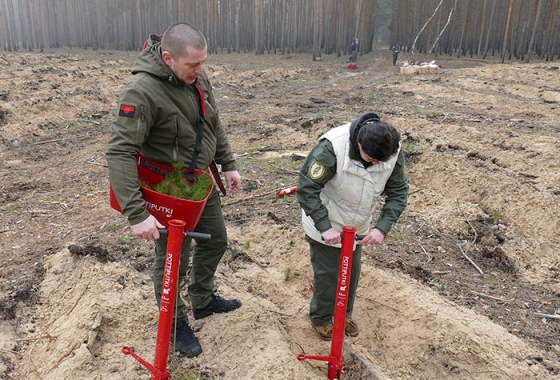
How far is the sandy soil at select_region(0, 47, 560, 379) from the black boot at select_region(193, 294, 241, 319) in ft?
0.20

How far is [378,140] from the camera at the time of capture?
243cm

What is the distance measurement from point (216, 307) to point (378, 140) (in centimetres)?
165

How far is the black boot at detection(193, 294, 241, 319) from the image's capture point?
3.23 m

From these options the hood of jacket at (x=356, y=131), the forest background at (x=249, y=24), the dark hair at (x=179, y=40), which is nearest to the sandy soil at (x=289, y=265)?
the hood of jacket at (x=356, y=131)

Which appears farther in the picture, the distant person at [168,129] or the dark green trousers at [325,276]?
Answer: the dark green trousers at [325,276]

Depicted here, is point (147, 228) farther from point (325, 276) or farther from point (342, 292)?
point (325, 276)

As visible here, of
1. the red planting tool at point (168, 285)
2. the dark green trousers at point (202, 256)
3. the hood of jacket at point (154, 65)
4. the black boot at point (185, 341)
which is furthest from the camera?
the black boot at point (185, 341)

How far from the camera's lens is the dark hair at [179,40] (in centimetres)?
235

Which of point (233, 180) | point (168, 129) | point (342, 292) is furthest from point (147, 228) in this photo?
point (342, 292)

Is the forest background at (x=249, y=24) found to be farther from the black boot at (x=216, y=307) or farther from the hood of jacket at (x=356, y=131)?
the hood of jacket at (x=356, y=131)

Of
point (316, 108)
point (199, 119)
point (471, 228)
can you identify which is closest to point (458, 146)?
point (471, 228)

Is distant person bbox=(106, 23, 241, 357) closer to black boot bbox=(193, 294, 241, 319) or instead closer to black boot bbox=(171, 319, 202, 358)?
black boot bbox=(171, 319, 202, 358)

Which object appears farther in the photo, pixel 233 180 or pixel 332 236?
pixel 233 180

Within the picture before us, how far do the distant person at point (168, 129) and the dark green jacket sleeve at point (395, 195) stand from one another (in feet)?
3.28
